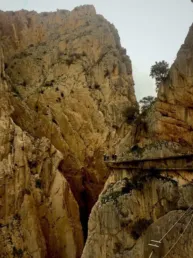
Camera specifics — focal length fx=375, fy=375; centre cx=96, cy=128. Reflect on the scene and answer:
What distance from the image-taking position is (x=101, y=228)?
17.4m

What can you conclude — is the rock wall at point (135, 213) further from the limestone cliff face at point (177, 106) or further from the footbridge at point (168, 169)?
the limestone cliff face at point (177, 106)

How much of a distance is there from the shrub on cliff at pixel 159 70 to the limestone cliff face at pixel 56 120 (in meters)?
3.95

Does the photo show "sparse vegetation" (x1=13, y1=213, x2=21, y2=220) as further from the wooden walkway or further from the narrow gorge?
the wooden walkway

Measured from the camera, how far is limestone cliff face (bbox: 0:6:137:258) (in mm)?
31406

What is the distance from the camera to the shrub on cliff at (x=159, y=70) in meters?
24.2

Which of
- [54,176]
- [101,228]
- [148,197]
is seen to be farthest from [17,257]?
[148,197]

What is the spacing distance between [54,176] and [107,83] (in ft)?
45.6

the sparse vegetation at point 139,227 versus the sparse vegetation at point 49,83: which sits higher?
the sparse vegetation at point 49,83

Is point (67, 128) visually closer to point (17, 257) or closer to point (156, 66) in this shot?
point (17, 257)

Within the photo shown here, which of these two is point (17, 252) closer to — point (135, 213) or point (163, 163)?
point (135, 213)

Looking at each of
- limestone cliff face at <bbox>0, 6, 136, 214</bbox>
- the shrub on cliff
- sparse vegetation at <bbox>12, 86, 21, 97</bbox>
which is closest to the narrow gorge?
limestone cliff face at <bbox>0, 6, 136, 214</bbox>

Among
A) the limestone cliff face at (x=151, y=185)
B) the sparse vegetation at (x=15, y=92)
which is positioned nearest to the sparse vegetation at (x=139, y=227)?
the limestone cliff face at (x=151, y=185)

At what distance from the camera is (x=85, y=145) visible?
133ft

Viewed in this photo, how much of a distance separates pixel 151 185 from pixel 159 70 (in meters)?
10.1
